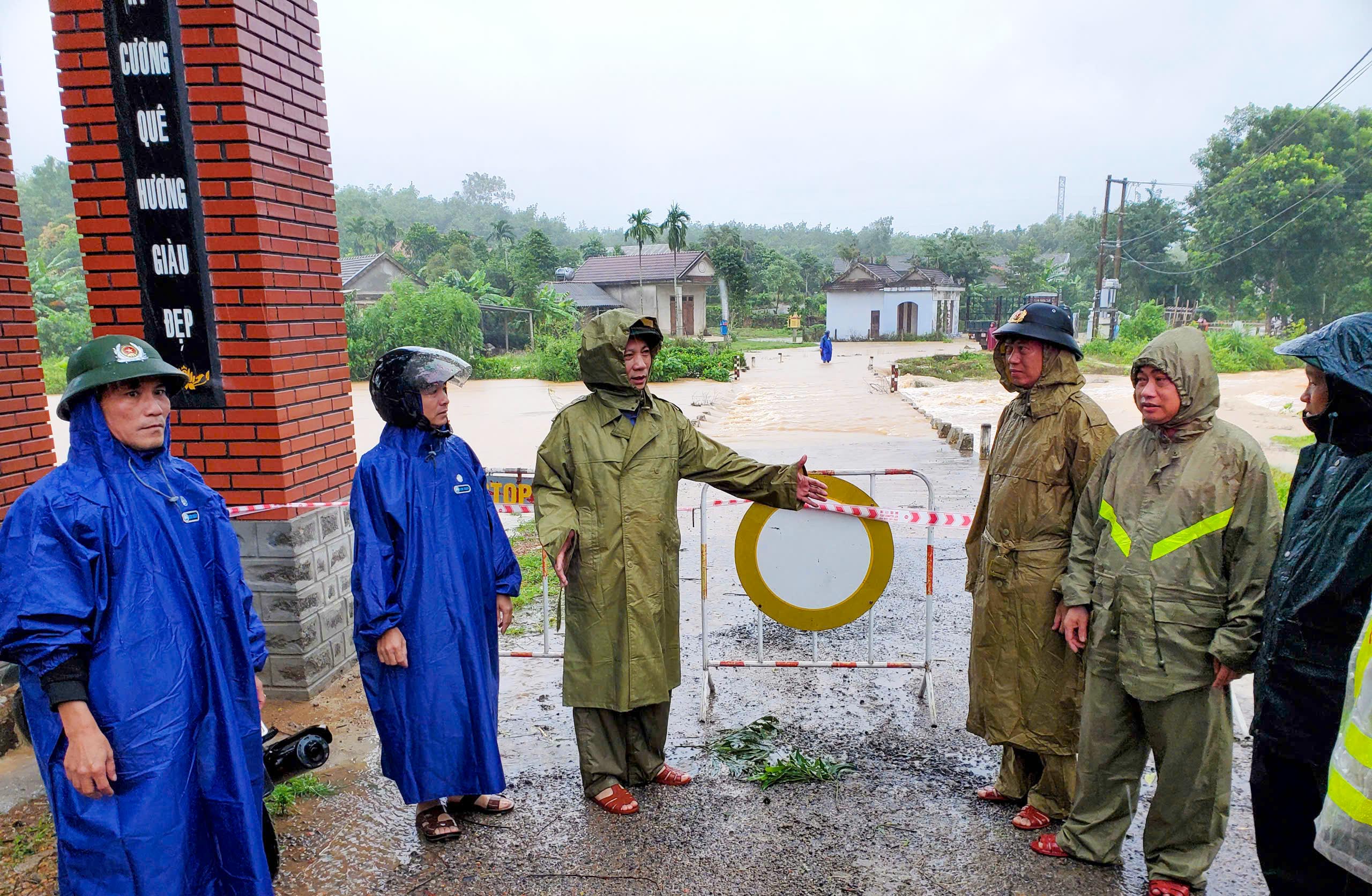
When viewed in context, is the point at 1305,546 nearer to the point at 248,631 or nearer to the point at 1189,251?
the point at 248,631

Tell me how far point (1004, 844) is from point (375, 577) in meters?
2.63

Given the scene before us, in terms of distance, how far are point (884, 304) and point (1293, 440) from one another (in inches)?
1559

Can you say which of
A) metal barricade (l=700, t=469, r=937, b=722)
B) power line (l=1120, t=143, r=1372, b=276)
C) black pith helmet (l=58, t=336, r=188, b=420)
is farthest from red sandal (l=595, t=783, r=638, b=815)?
power line (l=1120, t=143, r=1372, b=276)

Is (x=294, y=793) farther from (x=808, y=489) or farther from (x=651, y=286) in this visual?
(x=651, y=286)

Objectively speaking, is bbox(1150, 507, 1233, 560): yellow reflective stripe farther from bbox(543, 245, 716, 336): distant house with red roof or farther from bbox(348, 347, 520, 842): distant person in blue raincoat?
bbox(543, 245, 716, 336): distant house with red roof

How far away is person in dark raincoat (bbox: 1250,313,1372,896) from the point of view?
2.20 m

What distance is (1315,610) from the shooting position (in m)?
2.25

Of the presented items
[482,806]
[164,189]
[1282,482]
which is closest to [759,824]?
[482,806]

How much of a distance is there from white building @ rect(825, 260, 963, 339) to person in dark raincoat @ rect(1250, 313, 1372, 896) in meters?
51.7

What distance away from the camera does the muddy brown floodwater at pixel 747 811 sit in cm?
301

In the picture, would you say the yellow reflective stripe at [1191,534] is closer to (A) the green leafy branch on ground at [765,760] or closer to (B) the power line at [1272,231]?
(A) the green leafy branch on ground at [765,760]

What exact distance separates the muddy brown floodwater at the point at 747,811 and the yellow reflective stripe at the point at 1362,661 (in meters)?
1.65

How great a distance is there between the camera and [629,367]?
338cm

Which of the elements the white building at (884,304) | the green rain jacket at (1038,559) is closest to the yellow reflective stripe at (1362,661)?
the green rain jacket at (1038,559)
